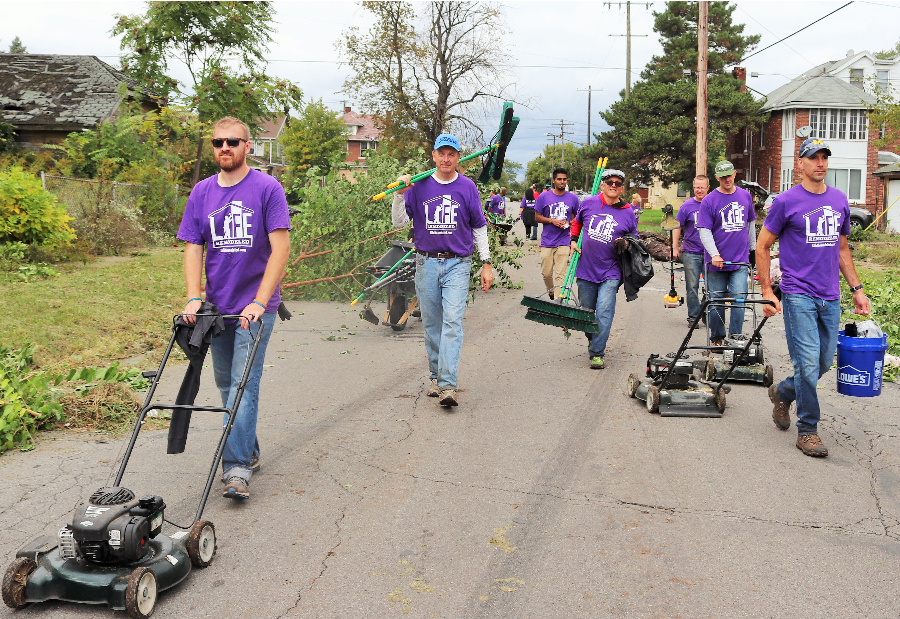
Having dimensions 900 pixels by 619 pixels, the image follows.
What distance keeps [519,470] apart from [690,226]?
6.12 meters

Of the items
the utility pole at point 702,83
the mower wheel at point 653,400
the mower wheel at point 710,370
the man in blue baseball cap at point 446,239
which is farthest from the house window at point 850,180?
the man in blue baseball cap at point 446,239

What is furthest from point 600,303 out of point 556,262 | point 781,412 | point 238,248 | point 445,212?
point 238,248

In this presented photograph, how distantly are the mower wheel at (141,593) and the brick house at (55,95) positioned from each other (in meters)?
29.0

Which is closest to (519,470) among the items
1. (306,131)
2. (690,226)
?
(690,226)

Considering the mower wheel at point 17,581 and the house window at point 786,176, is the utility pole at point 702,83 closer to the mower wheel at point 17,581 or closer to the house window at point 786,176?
the mower wheel at point 17,581

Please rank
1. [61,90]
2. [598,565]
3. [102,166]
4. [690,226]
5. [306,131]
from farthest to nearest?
[306,131] < [61,90] < [102,166] < [690,226] < [598,565]

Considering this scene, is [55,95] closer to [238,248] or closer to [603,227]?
[603,227]

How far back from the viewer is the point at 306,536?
442 centimetres

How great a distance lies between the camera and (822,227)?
604cm

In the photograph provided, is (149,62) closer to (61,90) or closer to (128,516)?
(61,90)

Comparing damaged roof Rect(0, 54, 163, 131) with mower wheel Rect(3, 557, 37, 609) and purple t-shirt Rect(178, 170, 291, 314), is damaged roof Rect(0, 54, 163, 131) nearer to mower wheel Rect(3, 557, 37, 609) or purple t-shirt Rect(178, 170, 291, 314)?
purple t-shirt Rect(178, 170, 291, 314)

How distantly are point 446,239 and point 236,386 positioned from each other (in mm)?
2970

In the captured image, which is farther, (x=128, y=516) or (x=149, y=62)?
(x=149, y=62)

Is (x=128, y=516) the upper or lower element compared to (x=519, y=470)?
upper
